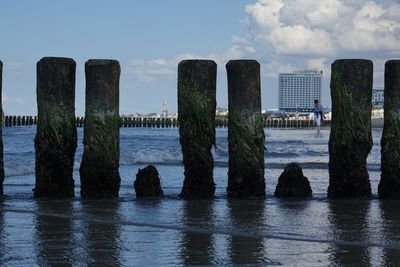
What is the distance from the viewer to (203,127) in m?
11.1

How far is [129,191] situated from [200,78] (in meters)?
2.87

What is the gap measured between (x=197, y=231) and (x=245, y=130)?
325 cm

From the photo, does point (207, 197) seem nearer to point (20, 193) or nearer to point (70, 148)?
point (70, 148)

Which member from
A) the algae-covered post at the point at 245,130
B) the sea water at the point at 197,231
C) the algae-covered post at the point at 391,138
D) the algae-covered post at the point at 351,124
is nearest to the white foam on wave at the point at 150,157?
the sea water at the point at 197,231

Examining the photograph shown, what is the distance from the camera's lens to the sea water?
258 inches

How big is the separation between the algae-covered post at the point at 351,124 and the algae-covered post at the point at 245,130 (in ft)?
3.03

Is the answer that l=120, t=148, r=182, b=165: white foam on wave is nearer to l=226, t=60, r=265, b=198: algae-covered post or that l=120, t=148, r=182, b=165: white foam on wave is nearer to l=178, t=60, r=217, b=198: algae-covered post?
l=178, t=60, r=217, b=198: algae-covered post

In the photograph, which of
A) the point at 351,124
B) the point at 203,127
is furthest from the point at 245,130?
the point at 351,124

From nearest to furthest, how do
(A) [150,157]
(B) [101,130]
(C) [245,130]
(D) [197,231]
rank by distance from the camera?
(D) [197,231] < (B) [101,130] < (C) [245,130] < (A) [150,157]

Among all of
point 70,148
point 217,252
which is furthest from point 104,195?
point 217,252

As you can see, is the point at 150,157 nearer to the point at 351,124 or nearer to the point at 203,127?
the point at 203,127

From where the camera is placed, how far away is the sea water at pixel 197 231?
655cm

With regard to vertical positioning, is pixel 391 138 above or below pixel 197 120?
below

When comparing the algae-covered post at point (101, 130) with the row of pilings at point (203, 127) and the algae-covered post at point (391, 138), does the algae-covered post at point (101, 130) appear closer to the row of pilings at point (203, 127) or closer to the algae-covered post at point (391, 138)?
the row of pilings at point (203, 127)
